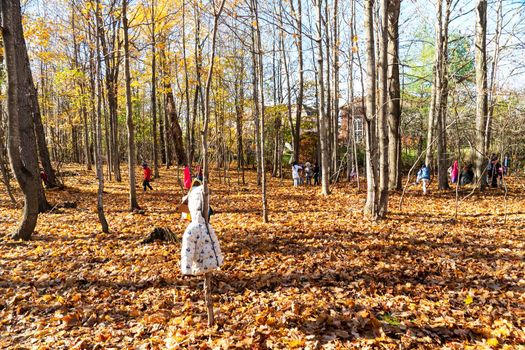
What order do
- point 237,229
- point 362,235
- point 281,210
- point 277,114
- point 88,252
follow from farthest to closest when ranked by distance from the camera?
point 277,114 → point 281,210 → point 237,229 → point 362,235 → point 88,252

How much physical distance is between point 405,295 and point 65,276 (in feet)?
18.7

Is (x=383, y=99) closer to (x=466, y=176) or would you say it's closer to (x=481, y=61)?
(x=481, y=61)

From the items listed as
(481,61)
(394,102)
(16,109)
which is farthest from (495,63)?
(16,109)

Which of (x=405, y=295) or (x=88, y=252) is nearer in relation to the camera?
(x=405, y=295)

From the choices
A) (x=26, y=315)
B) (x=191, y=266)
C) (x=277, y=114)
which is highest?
(x=277, y=114)

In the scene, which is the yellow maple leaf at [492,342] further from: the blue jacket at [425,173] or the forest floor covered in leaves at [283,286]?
the blue jacket at [425,173]

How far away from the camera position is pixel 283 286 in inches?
195

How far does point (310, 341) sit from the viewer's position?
3.55 metres

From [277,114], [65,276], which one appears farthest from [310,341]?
[277,114]

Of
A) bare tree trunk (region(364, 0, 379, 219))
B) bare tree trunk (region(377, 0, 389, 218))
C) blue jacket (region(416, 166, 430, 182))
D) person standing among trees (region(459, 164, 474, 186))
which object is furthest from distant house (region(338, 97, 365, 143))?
person standing among trees (region(459, 164, 474, 186))

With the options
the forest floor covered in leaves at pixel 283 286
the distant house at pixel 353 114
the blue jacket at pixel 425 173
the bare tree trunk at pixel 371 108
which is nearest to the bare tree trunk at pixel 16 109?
the forest floor covered in leaves at pixel 283 286

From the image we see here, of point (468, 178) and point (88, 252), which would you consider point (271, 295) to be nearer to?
point (88, 252)

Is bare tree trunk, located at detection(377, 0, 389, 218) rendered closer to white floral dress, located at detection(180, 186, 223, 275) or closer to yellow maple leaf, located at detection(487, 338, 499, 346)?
yellow maple leaf, located at detection(487, 338, 499, 346)

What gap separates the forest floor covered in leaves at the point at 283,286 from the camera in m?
3.73
